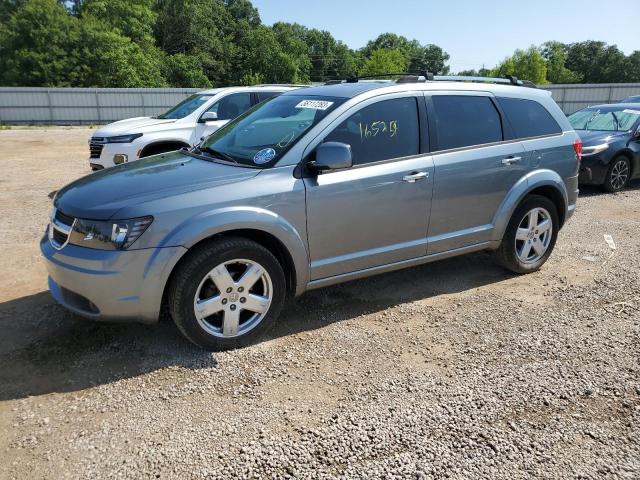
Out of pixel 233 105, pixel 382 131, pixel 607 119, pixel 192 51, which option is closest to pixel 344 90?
pixel 382 131

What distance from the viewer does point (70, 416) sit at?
294 cm

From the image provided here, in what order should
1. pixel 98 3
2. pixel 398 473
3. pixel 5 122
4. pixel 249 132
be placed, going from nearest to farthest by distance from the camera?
pixel 398 473 < pixel 249 132 < pixel 5 122 < pixel 98 3

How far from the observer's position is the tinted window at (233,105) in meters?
9.68

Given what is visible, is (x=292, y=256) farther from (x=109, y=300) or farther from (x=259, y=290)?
(x=109, y=300)

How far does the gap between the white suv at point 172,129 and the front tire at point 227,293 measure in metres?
5.26

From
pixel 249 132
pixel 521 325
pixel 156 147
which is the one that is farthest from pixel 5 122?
pixel 521 325

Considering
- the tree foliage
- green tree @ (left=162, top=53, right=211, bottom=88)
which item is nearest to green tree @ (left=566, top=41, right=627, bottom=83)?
the tree foliage

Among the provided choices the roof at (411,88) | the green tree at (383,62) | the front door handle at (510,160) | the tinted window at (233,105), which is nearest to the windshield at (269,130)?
the roof at (411,88)

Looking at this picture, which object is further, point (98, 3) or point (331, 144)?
point (98, 3)

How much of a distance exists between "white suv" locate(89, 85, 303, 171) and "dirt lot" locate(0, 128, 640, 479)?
13.6 ft

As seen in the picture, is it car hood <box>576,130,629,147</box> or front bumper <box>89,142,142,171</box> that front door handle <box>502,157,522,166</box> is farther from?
front bumper <box>89,142,142,171</box>

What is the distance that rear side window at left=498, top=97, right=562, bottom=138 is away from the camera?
4887 mm

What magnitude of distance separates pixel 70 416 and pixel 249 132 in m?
2.53

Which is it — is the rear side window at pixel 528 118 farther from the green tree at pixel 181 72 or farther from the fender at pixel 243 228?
the green tree at pixel 181 72
